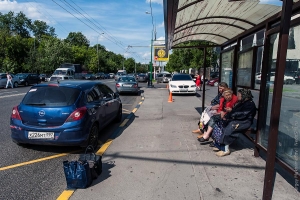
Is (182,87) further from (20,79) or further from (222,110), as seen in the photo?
(20,79)

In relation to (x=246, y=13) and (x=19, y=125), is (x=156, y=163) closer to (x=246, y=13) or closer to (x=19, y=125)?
(x=19, y=125)

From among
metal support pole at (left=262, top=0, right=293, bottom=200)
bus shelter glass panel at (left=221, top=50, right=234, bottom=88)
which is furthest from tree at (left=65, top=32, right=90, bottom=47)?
metal support pole at (left=262, top=0, right=293, bottom=200)

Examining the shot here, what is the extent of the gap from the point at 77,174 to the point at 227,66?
5.58 meters

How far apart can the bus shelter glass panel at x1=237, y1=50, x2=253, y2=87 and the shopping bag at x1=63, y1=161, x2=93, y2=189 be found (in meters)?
3.89

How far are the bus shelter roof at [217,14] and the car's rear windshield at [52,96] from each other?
244 centimetres

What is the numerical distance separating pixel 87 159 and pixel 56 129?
120cm

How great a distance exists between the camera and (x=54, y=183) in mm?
3479

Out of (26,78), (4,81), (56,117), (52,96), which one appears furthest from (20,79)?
(56,117)

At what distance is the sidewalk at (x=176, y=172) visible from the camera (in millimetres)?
3156

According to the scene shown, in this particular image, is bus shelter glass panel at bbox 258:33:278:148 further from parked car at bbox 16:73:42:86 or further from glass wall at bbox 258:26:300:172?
parked car at bbox 16:73:42:86

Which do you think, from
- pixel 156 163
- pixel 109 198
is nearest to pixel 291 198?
pixel 156 163

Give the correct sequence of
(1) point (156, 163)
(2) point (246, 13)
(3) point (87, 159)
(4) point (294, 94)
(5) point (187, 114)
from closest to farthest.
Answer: (4) point (294, 94) → (3) point (87, 159) → (1) point (156, 163) → (2) point (246, 13) → (5) point (187, 114)

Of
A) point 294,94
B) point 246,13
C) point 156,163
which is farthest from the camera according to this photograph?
point 246,13

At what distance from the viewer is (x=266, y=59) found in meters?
4.07
